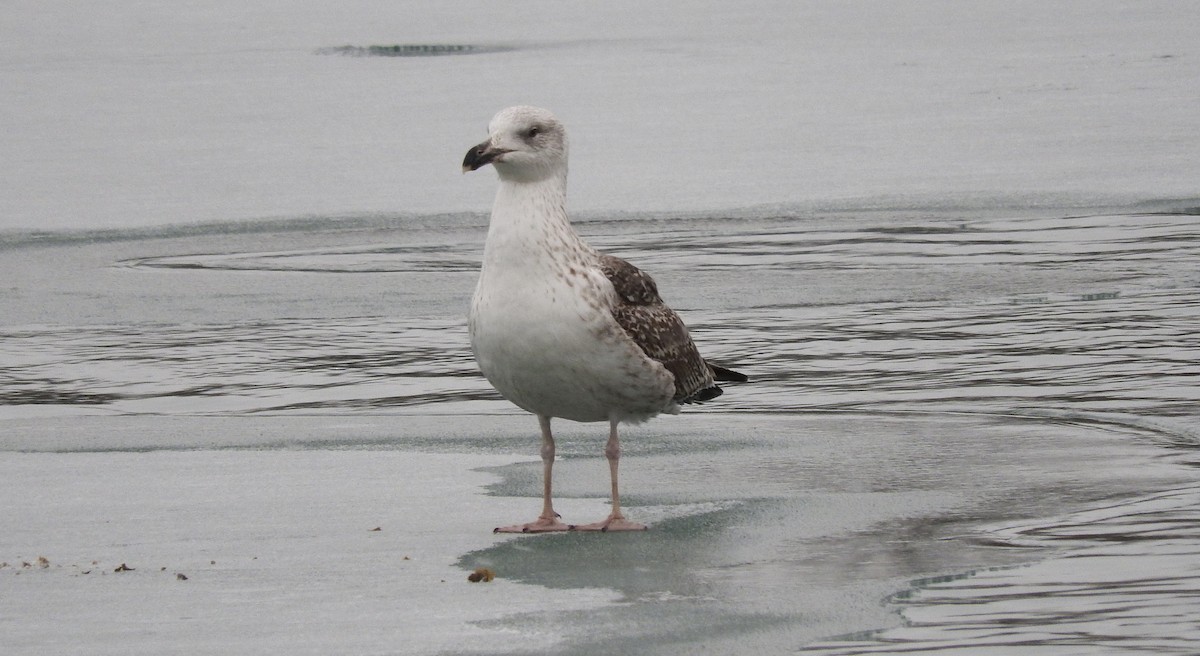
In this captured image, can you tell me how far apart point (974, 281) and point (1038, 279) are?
0.35 m

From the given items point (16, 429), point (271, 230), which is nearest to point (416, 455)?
point (16, 429)

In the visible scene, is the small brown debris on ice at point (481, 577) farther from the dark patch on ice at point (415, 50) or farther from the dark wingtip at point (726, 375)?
the dark patch on ice at point (415, 50)

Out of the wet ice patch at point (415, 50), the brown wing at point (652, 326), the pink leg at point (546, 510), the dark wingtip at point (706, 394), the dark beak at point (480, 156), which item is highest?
the wet ice patch at point (415, 50)

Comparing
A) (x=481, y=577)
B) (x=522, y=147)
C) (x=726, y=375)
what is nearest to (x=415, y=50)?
(x=726, y=375)

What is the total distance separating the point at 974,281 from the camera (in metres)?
10.0

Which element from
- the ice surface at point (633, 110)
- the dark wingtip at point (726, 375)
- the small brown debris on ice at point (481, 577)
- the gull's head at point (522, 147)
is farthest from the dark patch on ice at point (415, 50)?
the small brown debris on ice at point (481, 577)

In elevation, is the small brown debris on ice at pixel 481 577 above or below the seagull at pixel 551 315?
below

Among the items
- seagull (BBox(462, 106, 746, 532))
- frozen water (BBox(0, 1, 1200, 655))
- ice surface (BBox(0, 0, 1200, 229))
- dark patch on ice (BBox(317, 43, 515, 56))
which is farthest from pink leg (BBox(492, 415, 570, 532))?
dark patch on ice (BBox(317, 43, 515, 56))

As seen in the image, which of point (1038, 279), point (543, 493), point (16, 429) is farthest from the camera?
point (1038, 279)

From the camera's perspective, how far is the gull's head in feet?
18.7

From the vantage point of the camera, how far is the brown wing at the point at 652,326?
5777 millimetres

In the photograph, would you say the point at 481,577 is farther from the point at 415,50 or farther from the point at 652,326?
the point at 415,50

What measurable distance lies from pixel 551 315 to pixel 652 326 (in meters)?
0.54

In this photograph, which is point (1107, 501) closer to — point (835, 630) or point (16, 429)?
point (835, 630)
